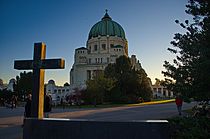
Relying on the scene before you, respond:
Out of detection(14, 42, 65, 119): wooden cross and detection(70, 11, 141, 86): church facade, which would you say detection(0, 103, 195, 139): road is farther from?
detection(70, 11, 141, 86): church facade

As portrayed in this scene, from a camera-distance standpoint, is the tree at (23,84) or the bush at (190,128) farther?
the tree at (23,84)

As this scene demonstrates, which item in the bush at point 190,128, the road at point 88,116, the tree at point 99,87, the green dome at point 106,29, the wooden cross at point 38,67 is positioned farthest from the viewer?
the green dome at point 106,29

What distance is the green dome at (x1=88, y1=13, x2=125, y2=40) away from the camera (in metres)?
88.6

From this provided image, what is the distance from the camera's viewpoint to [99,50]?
89.9m

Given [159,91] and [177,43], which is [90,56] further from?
[177,43]

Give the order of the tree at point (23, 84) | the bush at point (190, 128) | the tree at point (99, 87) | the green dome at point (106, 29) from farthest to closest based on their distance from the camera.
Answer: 1. the green dome at point (106, 29)
2. the tree at point (23, 84)
3. the tree at point (99, 87)
4. the bush at point (190, 128)

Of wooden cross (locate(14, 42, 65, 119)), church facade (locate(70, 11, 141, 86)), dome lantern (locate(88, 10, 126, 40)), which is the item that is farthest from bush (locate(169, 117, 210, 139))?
dome lantern (locate(88, 10, 126, 40))

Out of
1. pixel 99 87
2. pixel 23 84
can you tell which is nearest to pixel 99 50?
pixel 23 84

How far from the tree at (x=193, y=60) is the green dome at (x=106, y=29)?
82491 millimetres

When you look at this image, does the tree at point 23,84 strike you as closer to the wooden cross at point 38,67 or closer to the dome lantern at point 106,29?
the dome lantern at point 106,29

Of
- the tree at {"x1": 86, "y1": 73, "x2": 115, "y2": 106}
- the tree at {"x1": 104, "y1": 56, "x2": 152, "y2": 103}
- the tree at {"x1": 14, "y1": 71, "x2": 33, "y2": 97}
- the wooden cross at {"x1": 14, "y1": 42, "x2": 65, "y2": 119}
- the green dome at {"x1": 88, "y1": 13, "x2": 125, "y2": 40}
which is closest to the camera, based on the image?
the wooden cross at {"x1": 14, "y1": 42, "x2": 65, "y2": 119}

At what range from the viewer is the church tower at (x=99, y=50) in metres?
87.3

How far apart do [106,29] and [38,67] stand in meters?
82.3

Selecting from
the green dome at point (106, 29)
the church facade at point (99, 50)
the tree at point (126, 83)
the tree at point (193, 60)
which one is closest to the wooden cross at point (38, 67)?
the tree at point (193, 60)
